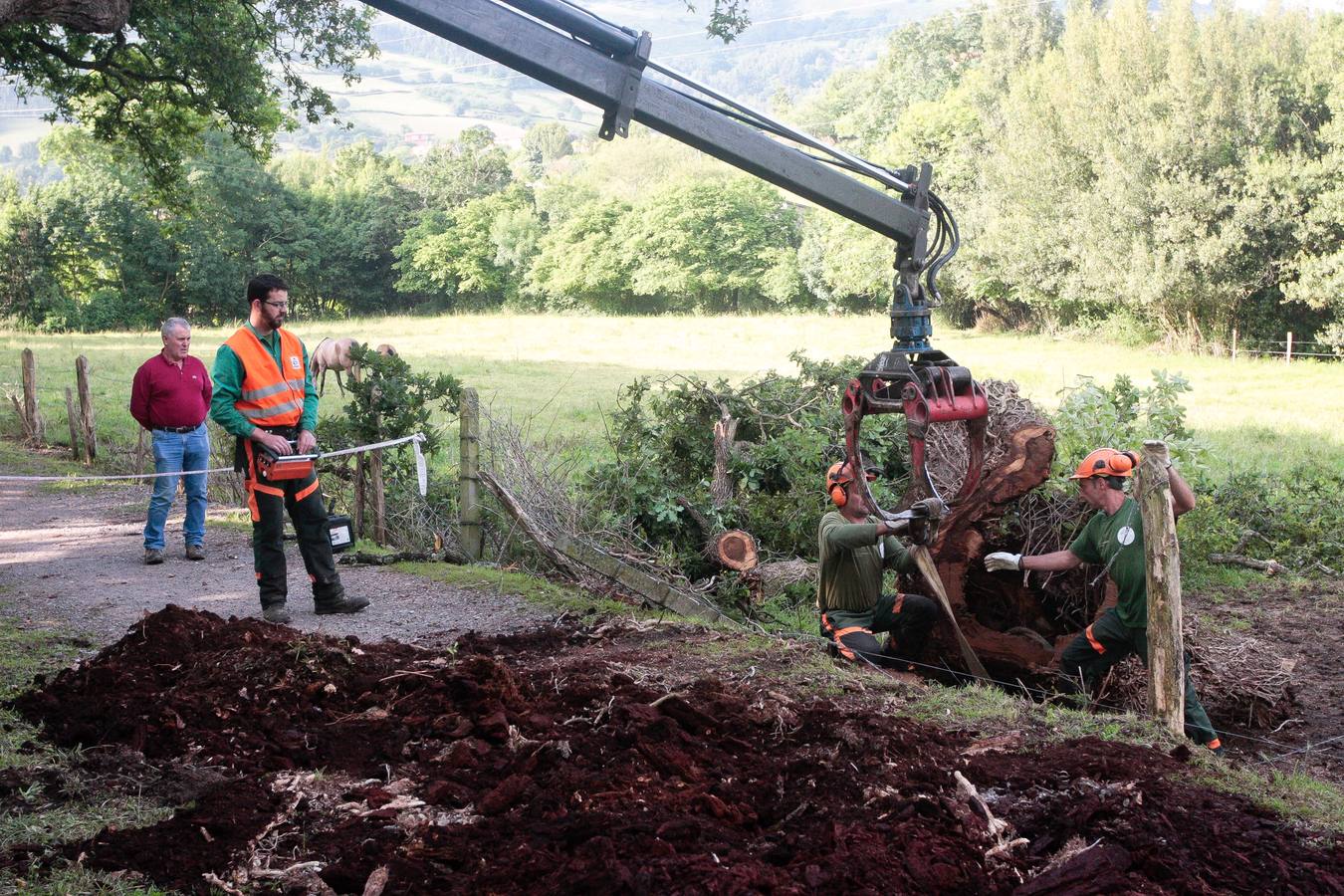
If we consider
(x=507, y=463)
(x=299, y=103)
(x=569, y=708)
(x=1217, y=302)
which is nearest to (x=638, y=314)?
(x=1217, y=302)

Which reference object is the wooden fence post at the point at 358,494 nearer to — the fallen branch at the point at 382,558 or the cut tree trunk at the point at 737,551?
the fallen branch at the point at 382,558

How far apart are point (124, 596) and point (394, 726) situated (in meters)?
4.12

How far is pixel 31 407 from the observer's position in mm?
15914

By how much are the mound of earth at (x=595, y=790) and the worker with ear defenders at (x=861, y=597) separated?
4.36ft

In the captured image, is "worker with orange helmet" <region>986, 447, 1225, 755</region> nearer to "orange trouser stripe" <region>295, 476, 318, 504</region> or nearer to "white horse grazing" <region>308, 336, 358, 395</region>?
"orange trouser stripe" <region>295, 476, 318, 504</region>

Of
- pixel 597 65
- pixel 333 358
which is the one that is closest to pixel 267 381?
pixel 597 65

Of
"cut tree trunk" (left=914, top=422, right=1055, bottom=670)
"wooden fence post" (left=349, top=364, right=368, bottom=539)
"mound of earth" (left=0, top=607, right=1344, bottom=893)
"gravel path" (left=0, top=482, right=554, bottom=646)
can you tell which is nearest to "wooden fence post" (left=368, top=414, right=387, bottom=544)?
"wooden fence post" (left=349, top=364, right=368, bottom=539)

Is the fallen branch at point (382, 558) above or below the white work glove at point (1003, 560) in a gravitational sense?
below

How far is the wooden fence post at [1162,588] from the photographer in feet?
18.3

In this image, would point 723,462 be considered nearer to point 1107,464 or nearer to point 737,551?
point 737,551

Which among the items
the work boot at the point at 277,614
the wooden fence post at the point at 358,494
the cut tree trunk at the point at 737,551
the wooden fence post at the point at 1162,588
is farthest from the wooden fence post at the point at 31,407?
the wooden fence post at the point at 1162,588

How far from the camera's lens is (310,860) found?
154 inches

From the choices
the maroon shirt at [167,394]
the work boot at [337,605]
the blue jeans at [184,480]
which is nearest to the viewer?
the work boot at [337,605]

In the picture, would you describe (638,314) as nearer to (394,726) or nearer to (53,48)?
(53,48)
